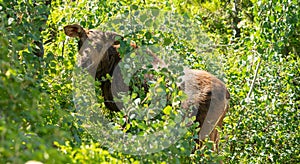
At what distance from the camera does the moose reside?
14.5 feet

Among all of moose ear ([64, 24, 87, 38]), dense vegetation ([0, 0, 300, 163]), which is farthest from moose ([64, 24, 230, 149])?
dense vegetation ([0, 0, 300, 163])

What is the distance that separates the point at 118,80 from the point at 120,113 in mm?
1148

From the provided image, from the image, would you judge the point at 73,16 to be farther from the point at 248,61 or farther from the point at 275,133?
the point at 275,133

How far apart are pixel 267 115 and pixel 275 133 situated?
0.19m

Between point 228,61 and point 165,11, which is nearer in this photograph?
point 165,11

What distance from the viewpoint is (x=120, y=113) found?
3320mm

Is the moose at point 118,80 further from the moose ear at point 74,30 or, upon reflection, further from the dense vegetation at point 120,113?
the dense vegetation at point 120,113

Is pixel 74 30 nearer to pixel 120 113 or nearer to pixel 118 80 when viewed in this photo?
pixel 118 80

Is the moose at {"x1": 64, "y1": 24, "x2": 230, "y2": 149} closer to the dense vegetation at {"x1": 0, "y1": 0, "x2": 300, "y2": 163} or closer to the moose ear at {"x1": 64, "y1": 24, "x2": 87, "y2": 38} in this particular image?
the moose ear at {"x1": 64, "y1": 24, "x2": 87, "y2": 38}

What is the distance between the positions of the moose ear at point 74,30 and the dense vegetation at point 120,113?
0.29 feet

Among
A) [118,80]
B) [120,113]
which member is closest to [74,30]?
[118,80]

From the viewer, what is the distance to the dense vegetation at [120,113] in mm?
2637

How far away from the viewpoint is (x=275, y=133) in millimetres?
6105

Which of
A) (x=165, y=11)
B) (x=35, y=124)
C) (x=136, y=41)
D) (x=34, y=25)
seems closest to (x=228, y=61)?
(x=165, y=11)
